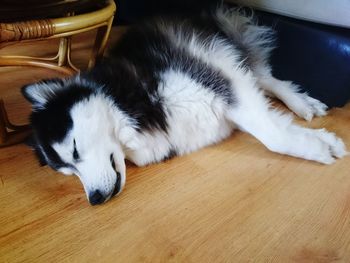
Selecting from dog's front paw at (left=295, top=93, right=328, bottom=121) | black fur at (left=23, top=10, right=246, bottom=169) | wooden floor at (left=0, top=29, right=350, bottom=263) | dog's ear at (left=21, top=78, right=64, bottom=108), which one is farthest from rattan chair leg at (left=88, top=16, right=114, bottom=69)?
dog's front paw at (left=295, top=93, right=328, bottom=121)

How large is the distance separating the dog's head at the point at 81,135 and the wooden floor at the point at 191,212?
12cm

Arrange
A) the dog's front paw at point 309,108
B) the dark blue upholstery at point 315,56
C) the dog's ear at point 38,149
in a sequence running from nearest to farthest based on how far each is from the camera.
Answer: the dog's ear at point 38,149
the dark blue upholstery at point 315,56
the dog's front paw at point 309,108

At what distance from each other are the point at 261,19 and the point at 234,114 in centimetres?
67

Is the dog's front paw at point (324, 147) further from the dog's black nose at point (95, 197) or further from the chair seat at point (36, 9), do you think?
the chair seat at point (36, 9)

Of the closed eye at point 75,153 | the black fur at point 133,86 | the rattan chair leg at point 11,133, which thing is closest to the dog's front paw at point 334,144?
the black fur at point 133,86

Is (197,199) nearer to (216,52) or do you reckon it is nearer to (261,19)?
(216,52)

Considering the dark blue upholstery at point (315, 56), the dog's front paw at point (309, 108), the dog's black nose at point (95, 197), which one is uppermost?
the dark blue upholstery at point (315, 56)

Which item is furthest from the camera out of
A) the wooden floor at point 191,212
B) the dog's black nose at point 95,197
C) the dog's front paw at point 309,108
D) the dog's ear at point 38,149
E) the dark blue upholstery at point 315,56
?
the dog's front paw at point 309,108

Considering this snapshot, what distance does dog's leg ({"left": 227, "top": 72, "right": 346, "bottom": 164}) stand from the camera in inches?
51.8

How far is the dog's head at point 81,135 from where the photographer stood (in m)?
Result: 1.14

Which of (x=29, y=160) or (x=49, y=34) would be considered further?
(x=29, y=160)

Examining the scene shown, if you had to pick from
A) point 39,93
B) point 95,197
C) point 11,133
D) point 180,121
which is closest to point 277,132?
point 180,121

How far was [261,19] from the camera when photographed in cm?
174

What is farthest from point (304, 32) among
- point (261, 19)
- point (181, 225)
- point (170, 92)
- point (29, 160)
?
point (29, 160)
